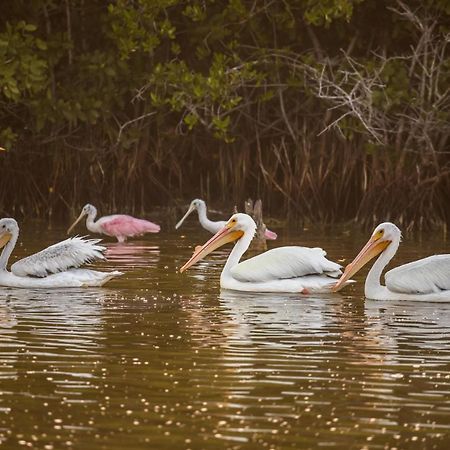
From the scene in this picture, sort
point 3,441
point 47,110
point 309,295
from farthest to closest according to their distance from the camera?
point 47,110
point 309,295
point 3,441

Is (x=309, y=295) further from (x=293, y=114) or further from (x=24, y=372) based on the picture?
(x=293, y=114)

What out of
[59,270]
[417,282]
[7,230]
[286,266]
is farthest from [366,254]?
[7,230]

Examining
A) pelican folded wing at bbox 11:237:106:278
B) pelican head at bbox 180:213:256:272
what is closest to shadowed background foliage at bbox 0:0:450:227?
pelican head at bbox 180:213:256:272

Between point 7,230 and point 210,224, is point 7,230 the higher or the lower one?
the higher one

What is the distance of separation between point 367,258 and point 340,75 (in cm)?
1010

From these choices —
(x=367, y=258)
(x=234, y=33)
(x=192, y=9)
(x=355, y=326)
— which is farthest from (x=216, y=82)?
(x=355, y=326)

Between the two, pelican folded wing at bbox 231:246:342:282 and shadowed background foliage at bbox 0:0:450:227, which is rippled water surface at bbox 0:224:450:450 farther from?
shadowed background foliage at bbox 0:0:450:227

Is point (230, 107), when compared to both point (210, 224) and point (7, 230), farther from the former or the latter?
A: point (7, 230)

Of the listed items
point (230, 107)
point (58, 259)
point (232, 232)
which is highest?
point (230, 107)

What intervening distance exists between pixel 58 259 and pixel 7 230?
1.16m

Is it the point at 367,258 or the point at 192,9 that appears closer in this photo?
the point at 367,258

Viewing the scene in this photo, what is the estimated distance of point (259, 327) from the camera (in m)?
10.6

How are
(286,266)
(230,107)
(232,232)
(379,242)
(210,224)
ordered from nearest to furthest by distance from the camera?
(286,266) → (379,242) → (232,232) → (210,224) → (230,107)

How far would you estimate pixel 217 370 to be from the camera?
340 inches
